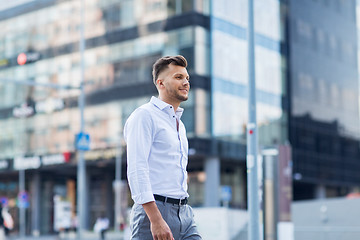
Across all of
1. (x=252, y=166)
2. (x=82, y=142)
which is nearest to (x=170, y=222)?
(x=252, y=166)

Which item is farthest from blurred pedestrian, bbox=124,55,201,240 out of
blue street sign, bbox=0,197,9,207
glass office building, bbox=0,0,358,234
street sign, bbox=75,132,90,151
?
blue street sign, bbox=0,197,9,207

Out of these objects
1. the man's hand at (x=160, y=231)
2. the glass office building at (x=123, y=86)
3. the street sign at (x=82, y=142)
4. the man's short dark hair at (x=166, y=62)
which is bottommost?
the man's hand at (x=160, y=231)

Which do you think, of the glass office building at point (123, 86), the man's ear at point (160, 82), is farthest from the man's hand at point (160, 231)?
the glass office building at point (123, 86)

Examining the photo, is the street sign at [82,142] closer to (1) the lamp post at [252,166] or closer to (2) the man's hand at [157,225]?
(1) the lamp post at [252,166]

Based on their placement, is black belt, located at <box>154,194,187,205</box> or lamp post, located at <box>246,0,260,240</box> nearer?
black belt, located at <box>154,194,187,205</box>

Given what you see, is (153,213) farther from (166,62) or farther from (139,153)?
(166,62)

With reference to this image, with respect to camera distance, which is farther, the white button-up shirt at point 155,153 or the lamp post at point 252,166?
the lamp post at point 252,166

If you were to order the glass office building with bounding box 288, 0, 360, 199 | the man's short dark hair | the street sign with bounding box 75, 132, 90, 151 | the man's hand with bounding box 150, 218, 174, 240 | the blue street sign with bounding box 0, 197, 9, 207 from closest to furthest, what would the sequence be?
the man's hand with bounding box 150, 218, 174, 240 → the man's short dark hair → the street sign with bounding box 75, 132, 90, 151 → the glass office building with bounding box 288, 0, 360, 199 → the blue street sign with bounding box 0, 197, 9, 207

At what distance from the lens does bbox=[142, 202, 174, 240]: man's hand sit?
3.10 meters

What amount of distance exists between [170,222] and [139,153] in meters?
0.42

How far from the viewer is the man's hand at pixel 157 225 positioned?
122 inches

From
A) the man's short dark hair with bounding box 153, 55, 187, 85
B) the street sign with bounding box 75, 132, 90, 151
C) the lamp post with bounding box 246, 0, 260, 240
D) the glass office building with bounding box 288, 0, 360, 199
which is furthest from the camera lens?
the glass office building with bounding box 288, 0, 360, 199

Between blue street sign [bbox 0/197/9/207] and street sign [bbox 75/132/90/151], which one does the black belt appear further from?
blue street sign [bbox 0/197/9/207]

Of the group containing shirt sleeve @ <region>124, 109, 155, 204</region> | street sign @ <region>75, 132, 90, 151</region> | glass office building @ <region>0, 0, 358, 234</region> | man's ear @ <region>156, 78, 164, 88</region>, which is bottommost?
shirt sleeve @ <region>124, 109, 155, 204</region>
